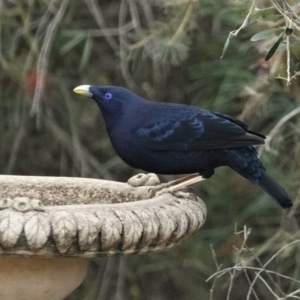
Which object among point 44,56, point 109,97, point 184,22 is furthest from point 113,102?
point 44,56

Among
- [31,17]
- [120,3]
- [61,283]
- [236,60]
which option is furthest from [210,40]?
[61,283]

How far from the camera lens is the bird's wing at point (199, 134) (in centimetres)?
323

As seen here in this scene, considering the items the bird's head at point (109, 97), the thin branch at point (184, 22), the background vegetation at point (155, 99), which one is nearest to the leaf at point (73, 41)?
the background vegetation at point (155, 99)

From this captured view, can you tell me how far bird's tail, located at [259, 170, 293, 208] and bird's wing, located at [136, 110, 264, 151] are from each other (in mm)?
213

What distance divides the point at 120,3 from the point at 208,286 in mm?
1844

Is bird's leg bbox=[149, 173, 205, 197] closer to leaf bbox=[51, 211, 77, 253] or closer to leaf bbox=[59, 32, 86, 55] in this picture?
leaf bbox=[51, 211, 77, 253]

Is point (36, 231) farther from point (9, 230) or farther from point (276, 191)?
point (276, 191)

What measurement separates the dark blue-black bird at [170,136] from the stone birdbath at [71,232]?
353mm

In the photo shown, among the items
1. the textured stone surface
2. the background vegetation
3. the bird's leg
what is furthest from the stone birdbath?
the background vegetation

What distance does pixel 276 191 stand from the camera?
3.32 m

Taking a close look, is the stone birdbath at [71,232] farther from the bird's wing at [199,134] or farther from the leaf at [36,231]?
the bird's wing at [199,134]

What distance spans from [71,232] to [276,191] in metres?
1.32

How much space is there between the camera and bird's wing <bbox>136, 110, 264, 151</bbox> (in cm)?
323

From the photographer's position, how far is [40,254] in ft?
7.29
